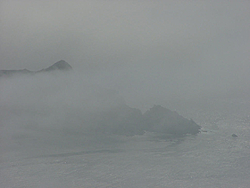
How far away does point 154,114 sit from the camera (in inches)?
2945

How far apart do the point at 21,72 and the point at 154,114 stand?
2188 inches

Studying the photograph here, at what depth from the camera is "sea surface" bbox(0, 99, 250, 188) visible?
4006 cm

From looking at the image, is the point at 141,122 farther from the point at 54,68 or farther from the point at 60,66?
the point at 54,68

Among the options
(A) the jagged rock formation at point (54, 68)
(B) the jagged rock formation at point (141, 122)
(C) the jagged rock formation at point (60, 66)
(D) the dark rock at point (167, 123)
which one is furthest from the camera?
(C) the jagged rock formation at point (60, 66)

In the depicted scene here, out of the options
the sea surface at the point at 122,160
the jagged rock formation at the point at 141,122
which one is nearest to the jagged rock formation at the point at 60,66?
the jagged rock formation at the point at 141,122

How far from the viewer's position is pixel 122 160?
4969 centimetres

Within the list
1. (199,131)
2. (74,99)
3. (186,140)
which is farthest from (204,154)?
(74,99)

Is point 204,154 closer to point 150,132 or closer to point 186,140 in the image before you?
point 186,140

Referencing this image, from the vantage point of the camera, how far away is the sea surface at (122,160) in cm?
4006

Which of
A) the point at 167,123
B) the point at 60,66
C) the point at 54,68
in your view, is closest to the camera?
the point at 167,123

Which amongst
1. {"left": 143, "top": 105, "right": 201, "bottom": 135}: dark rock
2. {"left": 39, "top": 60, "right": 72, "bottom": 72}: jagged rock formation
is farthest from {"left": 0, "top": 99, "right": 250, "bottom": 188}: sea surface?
{"left": 39, "top": 60, "right": 72, "bottom": 72}: jagged rock formation

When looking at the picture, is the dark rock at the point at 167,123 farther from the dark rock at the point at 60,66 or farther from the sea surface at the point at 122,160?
the dark rock at the point at 60,66

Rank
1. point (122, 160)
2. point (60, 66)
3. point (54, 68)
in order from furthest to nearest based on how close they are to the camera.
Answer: point (60, 66) < point (54, 68) < point (122, 160)

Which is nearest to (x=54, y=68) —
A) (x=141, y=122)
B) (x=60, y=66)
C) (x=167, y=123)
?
(x=60, y=66)
